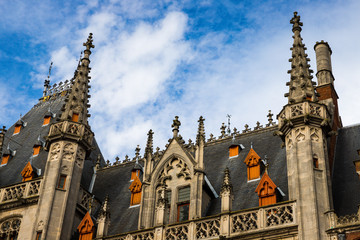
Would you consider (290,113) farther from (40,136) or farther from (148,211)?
(40,136)

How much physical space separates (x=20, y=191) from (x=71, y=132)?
3654mm

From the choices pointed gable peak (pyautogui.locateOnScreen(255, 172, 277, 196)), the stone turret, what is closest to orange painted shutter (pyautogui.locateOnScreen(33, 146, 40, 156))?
the stone turret

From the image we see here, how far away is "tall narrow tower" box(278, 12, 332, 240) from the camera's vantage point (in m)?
20.4

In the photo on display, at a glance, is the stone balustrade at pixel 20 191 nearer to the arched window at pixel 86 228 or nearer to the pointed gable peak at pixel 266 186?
the arched window at pixel 86 228

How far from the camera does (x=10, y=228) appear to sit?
2723 centimetres

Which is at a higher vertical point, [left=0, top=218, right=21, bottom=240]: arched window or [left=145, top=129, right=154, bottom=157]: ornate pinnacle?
[left=145, top=129, right=154, bottom=157]: ornate pinnacle

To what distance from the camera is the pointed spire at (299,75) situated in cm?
2428

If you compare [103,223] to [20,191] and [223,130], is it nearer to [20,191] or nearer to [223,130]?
[20,191]

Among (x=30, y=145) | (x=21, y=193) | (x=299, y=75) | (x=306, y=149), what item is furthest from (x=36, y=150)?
(x=306, y=149)

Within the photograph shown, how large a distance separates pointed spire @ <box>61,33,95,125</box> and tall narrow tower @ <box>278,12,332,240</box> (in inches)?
417

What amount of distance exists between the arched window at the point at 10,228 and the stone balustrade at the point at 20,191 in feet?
3.18

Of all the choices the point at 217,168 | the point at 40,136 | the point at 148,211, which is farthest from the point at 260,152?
the point at 40,136

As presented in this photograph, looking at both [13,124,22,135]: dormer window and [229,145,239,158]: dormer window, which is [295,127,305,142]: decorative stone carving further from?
[13,124,22,135]: dormer window

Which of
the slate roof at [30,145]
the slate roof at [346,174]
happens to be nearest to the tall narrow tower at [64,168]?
the slate roof at [30,145]
